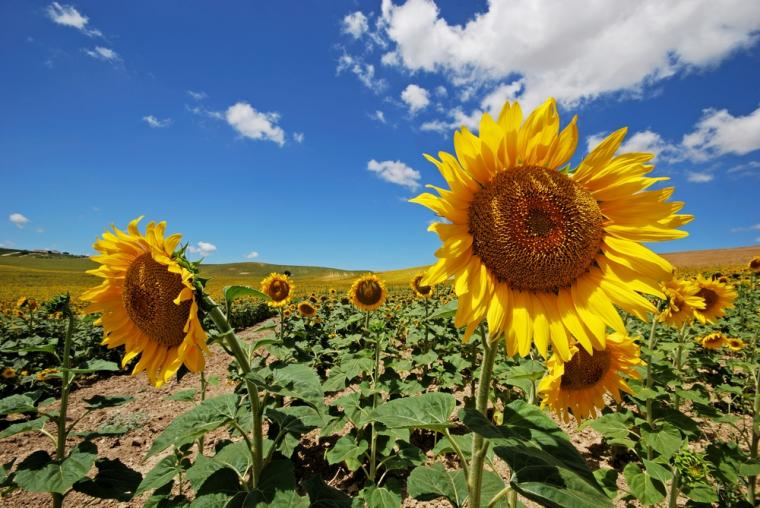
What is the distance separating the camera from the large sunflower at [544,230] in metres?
1.57

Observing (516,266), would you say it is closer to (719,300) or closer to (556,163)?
(556,163)

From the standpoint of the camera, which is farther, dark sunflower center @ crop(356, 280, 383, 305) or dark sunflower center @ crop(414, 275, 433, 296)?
dark sunflower center @ crop(414, 275, 433, 296)

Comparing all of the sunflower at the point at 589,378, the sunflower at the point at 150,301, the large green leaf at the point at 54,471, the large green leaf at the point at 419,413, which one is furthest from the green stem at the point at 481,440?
the large green leaf at the point at 54,471

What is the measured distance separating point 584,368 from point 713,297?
425cm

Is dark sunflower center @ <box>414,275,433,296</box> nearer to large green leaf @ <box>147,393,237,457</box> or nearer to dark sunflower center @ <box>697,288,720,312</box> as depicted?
dark sunflower center @ <box>697,288,720,312</box>

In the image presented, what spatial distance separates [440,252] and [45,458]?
3.17 metres

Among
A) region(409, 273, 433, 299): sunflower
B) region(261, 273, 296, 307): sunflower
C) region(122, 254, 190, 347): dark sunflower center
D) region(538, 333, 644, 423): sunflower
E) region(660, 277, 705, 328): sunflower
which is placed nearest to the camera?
region(122, 254, 190, 347): dark sunflower center

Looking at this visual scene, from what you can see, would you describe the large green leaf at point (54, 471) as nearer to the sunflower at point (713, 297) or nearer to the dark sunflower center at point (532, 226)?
the dark sunflower center at point (532, 226)

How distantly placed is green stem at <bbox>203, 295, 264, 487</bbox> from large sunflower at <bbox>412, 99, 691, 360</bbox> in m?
1.16

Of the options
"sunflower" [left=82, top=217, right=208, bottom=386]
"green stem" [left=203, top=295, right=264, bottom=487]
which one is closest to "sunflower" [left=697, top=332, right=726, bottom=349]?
"green stem" [left=203, top=295, right=264, bottom=487]

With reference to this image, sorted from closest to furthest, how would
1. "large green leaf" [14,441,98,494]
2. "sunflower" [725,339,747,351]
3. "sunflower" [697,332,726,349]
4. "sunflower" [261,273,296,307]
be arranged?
"large green leaf" [14,441,98,494] < "sunflower" [697,332,726,349] < "sunflower" [725,339,747,351] < "sunflower" [261,273,296,307]

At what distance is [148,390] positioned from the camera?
26.9ft

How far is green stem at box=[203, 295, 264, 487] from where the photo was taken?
1.96 m

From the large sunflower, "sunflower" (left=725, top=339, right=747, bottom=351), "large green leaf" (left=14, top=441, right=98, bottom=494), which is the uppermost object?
the large sunflower
